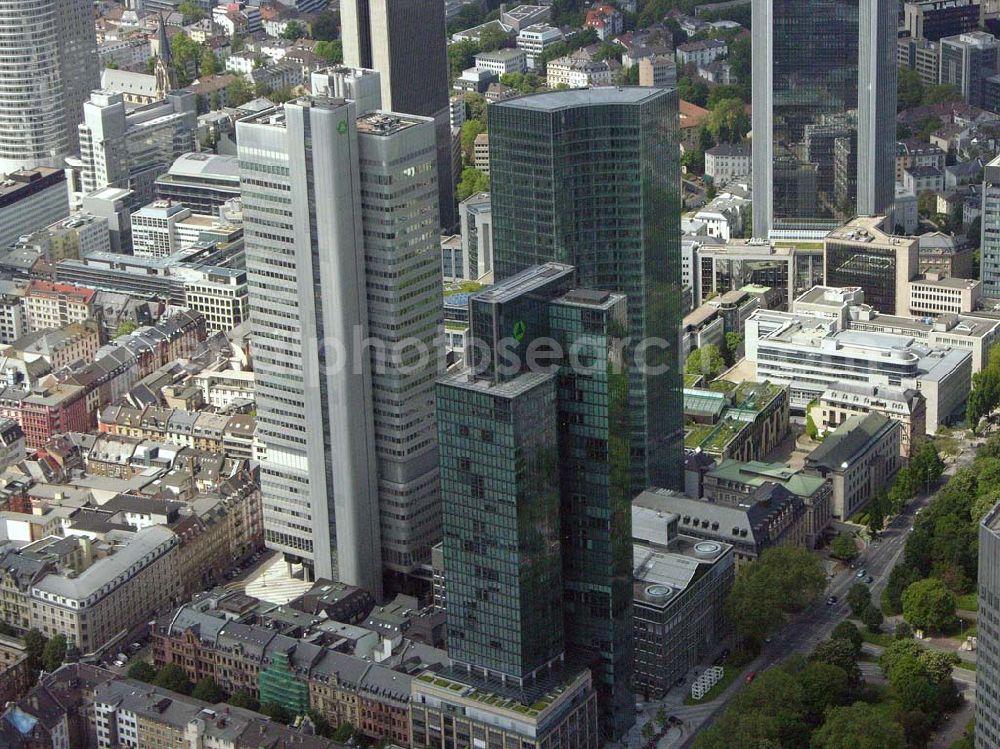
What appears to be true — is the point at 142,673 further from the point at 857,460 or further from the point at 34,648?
the point at 857,460

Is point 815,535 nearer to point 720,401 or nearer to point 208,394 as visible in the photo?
point 720,401

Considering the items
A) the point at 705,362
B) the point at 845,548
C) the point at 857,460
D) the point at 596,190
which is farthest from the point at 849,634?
the point at 705,362

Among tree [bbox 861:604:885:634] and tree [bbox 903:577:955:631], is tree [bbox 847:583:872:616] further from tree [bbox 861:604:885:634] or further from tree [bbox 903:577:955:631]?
tree [bbox 903:577:955:631]

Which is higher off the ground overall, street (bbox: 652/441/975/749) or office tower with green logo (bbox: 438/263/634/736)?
office tower with green logo (bbox: 438/263/634/736)

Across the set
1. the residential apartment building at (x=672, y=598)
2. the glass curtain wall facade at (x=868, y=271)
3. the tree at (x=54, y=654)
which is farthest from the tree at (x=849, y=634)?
the glass curtain wall facade at (x=868, y=271)

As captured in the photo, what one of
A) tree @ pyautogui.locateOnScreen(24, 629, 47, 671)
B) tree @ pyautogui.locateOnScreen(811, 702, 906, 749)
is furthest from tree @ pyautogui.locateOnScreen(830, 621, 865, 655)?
tree @ pyautogui.locateOnScreen(24, 629, 47, 671)

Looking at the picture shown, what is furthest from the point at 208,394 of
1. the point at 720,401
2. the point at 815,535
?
the point at 815,535
